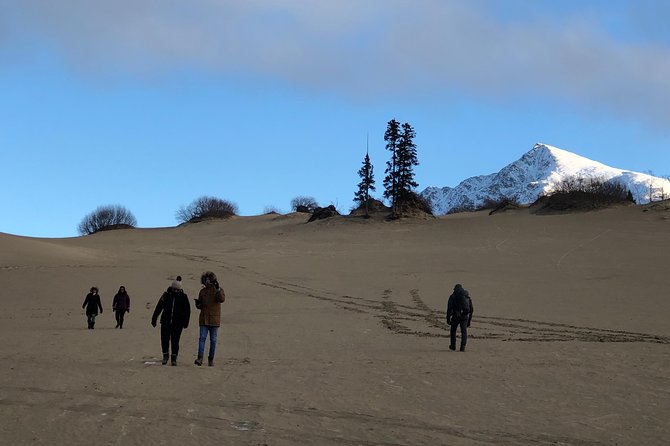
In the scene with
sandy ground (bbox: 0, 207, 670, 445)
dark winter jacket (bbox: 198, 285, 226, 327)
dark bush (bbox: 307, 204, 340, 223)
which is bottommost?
sandy ground (bbox: 0, 207, 670, 445)

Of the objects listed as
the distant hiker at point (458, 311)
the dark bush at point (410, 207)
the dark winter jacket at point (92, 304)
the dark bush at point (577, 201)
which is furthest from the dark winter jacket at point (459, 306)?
the dark bush at point (410, 207)

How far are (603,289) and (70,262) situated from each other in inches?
1165

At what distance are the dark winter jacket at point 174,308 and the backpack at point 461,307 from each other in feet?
20.8

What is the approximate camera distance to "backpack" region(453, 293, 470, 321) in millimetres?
15964

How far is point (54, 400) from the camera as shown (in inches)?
358

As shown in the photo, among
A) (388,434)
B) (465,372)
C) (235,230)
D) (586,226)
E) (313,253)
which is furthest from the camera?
(235,230)

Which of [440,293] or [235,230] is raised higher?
[235,230]

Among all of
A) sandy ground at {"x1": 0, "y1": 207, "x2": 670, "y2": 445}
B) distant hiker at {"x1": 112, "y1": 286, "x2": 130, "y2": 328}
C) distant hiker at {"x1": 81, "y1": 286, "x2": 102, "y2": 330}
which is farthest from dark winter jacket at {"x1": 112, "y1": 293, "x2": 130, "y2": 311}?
sandy ground at {"x1": 0, "y1": 207, "x2": 670, "y2": 445}

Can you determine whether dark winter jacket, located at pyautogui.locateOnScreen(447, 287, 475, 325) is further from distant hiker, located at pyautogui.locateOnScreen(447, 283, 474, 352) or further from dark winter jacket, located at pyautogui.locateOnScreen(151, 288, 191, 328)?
dark winter jacket, located at pyautogui.locateOnScreen(151, 288, 191, 328)

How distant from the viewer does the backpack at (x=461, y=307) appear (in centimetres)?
1596

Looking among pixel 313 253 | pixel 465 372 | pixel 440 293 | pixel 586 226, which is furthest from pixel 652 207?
pixel 465 372

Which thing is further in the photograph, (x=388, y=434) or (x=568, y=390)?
(x=568, y=390)

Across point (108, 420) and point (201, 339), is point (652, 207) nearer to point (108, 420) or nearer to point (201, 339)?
point (201, 339)

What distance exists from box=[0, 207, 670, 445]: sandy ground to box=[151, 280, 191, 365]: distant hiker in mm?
369
